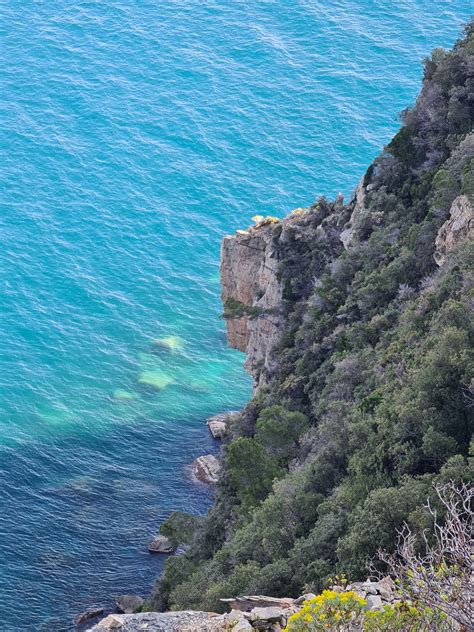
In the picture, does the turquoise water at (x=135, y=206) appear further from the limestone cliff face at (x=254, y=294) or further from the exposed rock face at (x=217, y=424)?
the limestone cliff face at (x=254, y=294)

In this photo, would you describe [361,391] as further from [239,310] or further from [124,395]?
[124,395]

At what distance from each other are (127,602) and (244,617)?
3682 cm

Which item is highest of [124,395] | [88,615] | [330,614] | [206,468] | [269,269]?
[124,395]

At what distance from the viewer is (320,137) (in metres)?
113

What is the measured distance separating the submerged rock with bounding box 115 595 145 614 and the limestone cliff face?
1507 centimetres

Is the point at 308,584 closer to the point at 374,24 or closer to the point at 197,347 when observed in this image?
the point at 197,347

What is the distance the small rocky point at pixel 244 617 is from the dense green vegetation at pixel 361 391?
6.78 feet

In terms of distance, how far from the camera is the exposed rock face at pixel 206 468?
2889 inches

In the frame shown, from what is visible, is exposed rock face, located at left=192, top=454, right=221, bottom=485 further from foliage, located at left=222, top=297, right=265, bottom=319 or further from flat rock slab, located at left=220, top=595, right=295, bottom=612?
flat rock slab, located at left=220, top=595, right=295, bottom=612

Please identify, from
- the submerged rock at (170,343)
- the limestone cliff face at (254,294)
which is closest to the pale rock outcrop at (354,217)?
the limestone cliff face at (254,294)

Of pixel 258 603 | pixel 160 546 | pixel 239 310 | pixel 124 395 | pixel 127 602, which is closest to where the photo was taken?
pixel 258 603

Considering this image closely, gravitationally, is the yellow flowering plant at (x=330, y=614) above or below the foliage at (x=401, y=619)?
above

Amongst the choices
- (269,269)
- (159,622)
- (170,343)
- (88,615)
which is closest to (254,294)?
(269,269)

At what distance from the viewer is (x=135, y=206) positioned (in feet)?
352
